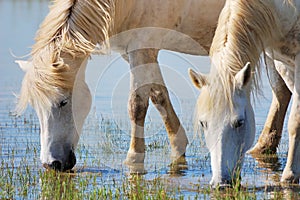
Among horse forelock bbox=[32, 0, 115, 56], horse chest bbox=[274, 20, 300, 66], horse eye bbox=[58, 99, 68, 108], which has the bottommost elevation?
horse eye bbox=[58, 99, 68, 108]

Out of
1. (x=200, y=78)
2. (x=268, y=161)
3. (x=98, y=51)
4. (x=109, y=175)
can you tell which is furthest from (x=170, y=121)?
(x=200, y=78)

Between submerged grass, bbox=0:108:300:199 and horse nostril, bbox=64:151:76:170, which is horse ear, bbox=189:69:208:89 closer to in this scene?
submerged grass, bbox=0:108:300:199

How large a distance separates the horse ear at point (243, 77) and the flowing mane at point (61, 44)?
163cm

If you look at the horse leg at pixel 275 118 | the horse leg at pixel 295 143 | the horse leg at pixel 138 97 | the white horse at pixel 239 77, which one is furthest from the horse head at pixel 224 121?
the horse leg at pixel 275 118

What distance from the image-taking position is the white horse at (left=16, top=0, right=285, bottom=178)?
6.93 metres

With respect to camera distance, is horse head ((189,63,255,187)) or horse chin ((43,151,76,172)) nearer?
horse head ((189,63,255,187))

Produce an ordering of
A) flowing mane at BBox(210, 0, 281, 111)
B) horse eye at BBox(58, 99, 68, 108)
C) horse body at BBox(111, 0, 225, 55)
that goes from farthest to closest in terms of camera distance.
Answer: horse body at BBox(111, 0, 225, 55), horse eye at BBox(58, 99, 68, 108), flowing mane at BBox(210, 0, 281, 111)

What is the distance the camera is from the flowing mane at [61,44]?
22.5 feet

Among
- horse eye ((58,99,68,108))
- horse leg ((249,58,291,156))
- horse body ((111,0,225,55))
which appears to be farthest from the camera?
horse leg ((249,58,291,156))

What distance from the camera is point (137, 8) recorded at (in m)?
7.88

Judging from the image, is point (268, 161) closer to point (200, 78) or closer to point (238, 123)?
point (238, 123)

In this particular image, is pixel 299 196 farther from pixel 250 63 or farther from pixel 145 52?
pixel 145 52

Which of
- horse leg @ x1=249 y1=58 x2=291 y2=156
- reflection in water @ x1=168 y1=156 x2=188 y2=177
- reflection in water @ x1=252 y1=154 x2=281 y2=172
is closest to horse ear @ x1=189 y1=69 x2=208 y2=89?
reflection in water @ x1=168 y1=156 x2=188 y2=177

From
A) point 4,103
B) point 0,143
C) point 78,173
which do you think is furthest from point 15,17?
point 78,173
